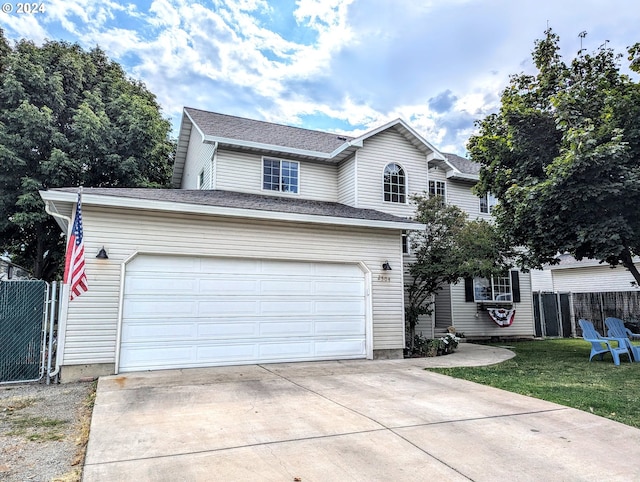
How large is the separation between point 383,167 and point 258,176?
3941 millimetres

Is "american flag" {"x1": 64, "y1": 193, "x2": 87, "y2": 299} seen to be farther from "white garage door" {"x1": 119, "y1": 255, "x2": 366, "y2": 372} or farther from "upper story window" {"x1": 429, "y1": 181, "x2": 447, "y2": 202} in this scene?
"upper story window" {"x1": 429, "y1": 181, "x2": 447, "y2": 202}

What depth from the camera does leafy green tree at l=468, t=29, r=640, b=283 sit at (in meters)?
8.36

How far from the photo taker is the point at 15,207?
45.9ft

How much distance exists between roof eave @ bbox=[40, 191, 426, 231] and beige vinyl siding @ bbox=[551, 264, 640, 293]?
15.3 m

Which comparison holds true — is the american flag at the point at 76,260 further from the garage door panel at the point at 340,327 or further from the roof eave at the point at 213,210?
the garage door panel at the point at 340,327

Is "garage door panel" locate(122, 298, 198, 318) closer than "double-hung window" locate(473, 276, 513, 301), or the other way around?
"garage door panel" locate(122, 298, 198, 318)

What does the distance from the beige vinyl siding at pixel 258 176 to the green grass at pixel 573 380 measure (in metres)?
6.75

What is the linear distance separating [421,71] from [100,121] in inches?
457

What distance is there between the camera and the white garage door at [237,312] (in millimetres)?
8023

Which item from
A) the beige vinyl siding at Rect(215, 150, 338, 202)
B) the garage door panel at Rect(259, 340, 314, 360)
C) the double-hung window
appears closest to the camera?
the garage door panel at Rect(259, 340, 314, 360)

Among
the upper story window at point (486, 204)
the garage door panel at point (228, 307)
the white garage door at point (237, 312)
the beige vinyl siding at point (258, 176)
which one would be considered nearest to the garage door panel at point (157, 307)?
the white garage door at point (237, 312)

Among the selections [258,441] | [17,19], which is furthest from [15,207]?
[258,441]

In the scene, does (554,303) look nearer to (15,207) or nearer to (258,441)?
(258,441)

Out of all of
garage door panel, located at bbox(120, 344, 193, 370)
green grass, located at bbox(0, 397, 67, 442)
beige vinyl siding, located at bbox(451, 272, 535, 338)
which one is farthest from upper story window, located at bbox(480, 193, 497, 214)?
green grass, located at bbox(0, 397, 67, 442)
